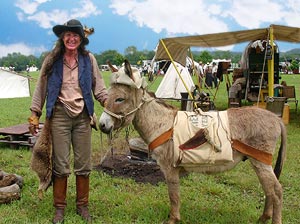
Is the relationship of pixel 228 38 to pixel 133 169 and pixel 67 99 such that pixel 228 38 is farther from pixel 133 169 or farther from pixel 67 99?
pixel 67 99

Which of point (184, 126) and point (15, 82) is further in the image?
point (15, 82)

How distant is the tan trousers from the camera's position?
3857 millimetres

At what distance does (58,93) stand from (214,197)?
94.8 inches

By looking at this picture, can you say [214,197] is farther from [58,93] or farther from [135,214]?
[58,93]

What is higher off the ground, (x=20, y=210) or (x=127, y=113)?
(x=127, y=113)

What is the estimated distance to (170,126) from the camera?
3764mm

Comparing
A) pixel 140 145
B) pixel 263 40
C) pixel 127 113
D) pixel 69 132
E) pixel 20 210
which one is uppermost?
pixel 263 40

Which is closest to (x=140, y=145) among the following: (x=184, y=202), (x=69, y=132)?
(x=184, y=202)

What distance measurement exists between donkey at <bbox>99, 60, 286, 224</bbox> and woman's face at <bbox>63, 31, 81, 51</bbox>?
538mm

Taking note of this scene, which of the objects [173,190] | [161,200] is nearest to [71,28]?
[173,190]

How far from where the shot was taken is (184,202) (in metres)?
4.60

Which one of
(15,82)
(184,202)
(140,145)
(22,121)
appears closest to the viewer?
(184,202)

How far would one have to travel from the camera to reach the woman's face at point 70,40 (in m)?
3.75

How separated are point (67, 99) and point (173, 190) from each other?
1.41 metres
